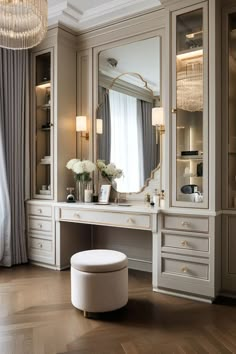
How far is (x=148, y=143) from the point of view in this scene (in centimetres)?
363

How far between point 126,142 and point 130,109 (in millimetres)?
386

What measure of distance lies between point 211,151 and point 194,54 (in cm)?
93

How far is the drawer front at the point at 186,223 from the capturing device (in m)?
2.89

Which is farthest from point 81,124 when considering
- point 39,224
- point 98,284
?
point 98,284

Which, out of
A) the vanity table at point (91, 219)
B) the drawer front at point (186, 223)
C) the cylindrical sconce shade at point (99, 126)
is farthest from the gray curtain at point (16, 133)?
the drawer front at point (186, 223)

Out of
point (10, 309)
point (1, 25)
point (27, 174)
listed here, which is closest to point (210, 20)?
point (1, 25)

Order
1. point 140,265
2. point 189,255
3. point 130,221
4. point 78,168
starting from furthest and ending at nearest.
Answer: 1. point 140,265
2. point 78,168
3. point 130,221
4. point 189,255

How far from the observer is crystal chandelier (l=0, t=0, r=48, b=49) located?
2.27 metres

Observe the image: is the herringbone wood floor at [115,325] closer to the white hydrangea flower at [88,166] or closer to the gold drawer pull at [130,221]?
the gold drawer pull at [130,221]

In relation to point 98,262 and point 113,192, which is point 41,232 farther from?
point 98,262

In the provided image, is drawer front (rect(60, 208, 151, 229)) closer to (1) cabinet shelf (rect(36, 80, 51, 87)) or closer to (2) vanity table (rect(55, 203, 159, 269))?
(2) vanity table (rect(55, 203, 159, 269))

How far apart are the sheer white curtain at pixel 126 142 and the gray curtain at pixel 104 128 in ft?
0.17

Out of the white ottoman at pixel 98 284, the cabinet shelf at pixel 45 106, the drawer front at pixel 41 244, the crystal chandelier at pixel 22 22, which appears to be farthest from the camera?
the cabinet shelf at pixel 45 106

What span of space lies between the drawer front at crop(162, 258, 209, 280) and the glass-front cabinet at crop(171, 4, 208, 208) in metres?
0.53
